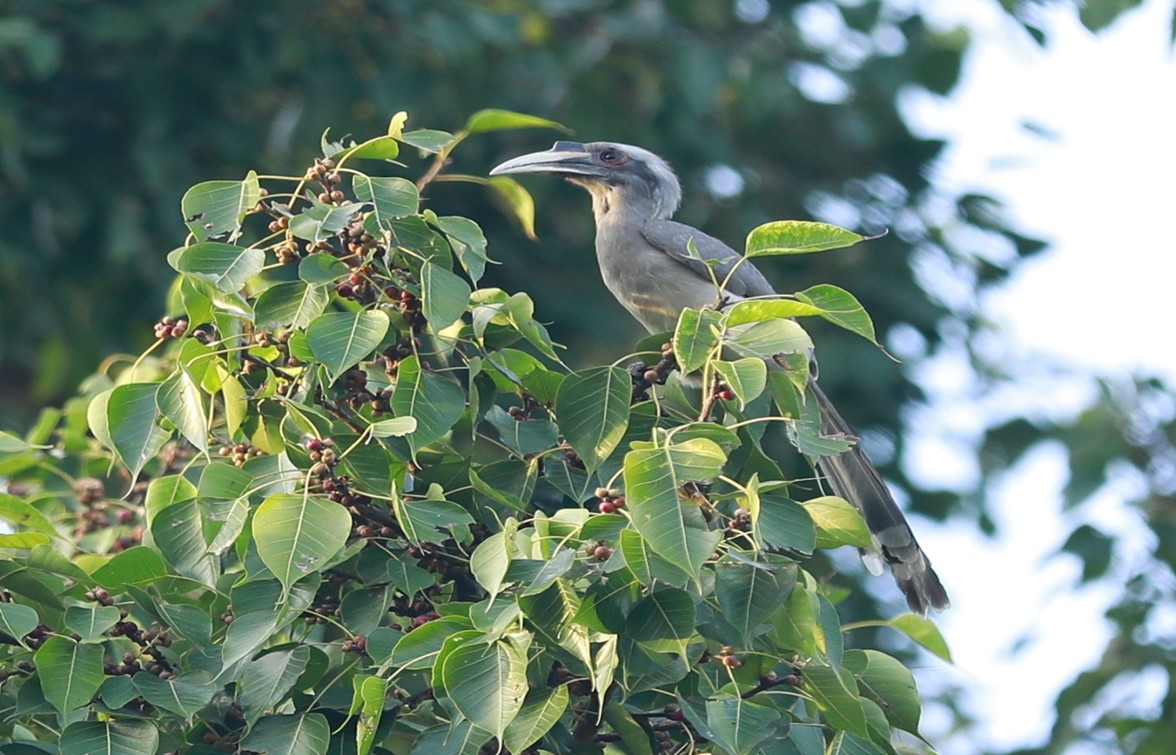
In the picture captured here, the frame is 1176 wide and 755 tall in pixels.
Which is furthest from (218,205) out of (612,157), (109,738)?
(612,157)

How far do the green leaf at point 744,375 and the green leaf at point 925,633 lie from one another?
2.68 feet

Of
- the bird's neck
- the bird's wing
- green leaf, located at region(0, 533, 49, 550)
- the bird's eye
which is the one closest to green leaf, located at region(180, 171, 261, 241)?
green leaf, located at region(0, 533, 49, 550)

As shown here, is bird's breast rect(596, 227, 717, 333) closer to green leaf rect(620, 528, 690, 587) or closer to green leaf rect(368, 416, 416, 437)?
green leaf rect(368, 416, 416, 437)

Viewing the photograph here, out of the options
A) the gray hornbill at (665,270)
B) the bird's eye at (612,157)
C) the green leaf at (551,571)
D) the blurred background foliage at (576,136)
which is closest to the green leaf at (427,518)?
the green leaf at (551,571)

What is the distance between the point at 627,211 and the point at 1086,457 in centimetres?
231

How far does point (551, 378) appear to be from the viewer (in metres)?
2.90

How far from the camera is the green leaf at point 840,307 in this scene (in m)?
2.57

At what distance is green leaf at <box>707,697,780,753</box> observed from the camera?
91.7 inches

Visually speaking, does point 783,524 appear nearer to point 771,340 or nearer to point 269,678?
point 771,340

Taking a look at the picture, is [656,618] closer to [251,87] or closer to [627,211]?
[627,211]

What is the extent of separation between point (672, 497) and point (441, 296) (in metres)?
0.58

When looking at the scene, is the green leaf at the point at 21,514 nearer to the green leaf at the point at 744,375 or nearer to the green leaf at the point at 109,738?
the green leaf at the point at 109,738

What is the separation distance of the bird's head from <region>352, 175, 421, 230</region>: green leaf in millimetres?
2321

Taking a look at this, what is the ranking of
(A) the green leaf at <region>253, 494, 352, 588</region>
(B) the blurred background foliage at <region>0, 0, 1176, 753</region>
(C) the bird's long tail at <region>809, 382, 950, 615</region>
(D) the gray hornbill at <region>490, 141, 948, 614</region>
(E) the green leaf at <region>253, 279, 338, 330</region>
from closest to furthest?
(A) the green leaf at <region>253, 494, 352, 588</region> < (E) the green leaf at <region>253, 279, 338, 330</region> < (C) the bird's long tail at <region>809, 382, 950, 615</region> < (D) the gray hornbill at <region>490, 141, 948, 614</region> < (B) the blurred background foliage at <region>0, 0, 1176, 753</region>
